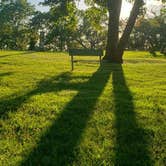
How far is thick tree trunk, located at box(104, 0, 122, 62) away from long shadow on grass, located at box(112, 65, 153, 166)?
12.1m

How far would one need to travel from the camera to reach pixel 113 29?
69.2 ft

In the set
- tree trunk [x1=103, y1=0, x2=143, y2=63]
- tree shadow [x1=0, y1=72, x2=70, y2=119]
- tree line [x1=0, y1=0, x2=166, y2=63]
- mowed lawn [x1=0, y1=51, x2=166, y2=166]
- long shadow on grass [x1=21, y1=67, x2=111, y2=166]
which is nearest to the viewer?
long shadow on grass [x1=21, y1=67, x2=111, y2=166]

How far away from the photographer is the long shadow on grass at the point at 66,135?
556 centimetres

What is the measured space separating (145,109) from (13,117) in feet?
9.15

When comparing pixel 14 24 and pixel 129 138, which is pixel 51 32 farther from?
pixel 129 138

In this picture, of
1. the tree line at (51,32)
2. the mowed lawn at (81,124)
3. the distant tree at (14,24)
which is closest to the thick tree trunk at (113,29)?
the mowed lawn at (81,124)

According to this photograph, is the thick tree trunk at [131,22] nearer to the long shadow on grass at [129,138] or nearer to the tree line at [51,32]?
the long shadow on grass at [129,138]

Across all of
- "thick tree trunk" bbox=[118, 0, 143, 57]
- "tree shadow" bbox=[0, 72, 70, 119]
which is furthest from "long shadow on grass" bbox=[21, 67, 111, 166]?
"thick tree trunk" bbox=[118, 0, 143, 57]

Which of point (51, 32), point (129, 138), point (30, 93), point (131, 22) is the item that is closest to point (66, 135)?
point (129, 138)

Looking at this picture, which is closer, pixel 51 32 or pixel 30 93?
pixel 30 93

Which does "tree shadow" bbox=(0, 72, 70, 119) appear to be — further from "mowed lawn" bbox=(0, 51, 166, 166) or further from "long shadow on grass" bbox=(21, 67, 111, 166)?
"long shadow on grass" bbox=(21, 67, 111, 166)

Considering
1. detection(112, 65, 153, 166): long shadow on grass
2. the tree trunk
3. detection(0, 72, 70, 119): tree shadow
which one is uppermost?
the tree trunk

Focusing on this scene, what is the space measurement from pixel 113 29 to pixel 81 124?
1453 centimetres

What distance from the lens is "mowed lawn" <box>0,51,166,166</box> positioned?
5.68 meters
